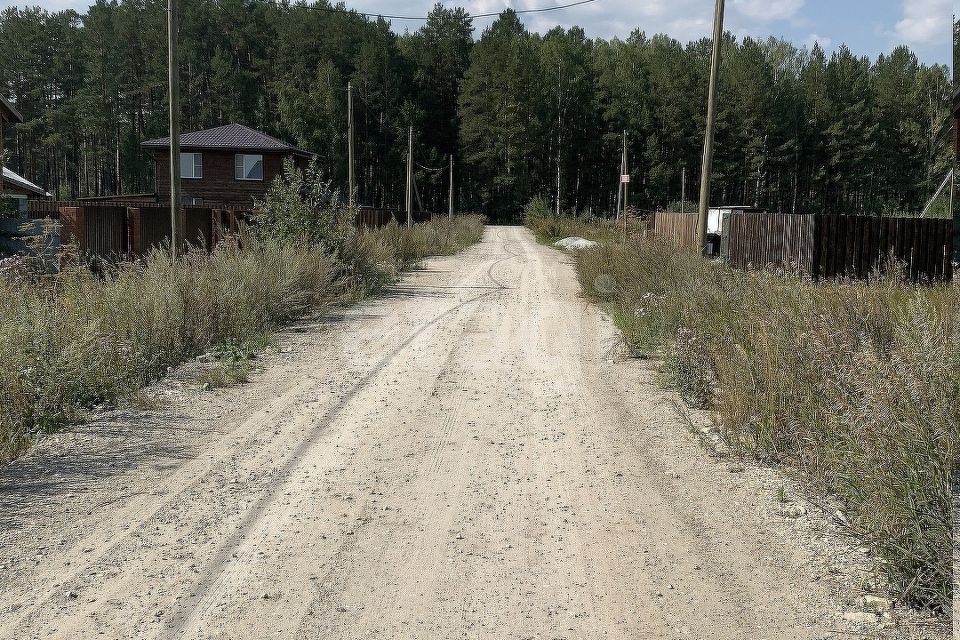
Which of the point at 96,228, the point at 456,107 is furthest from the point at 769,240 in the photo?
the point at 456,107

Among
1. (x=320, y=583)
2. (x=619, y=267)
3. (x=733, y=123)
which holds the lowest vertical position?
(x=320, y=583)

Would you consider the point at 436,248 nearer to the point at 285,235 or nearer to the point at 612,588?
the point at 285,235

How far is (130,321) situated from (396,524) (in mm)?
5584

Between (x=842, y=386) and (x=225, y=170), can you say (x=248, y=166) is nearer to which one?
(x=225, y=170)

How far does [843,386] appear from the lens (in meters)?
5.61

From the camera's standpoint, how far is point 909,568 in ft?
12.9

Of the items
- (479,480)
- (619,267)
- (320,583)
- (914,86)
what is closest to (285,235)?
(619,267)

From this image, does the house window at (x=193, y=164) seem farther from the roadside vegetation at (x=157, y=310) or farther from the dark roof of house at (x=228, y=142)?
the roadside vegetation at (x=157, y=310)

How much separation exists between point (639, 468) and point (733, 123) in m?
79.9

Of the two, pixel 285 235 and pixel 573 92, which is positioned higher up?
pixel 573 92

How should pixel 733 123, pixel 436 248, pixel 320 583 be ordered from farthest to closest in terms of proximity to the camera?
1. pixel 733 123
2. pixel 436 248
3. pixel 320 583

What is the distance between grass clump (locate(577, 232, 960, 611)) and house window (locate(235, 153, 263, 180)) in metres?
43.5

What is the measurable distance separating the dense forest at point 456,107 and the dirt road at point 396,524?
68.6m

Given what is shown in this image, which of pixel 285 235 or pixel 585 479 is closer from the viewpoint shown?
pixel 585 479
